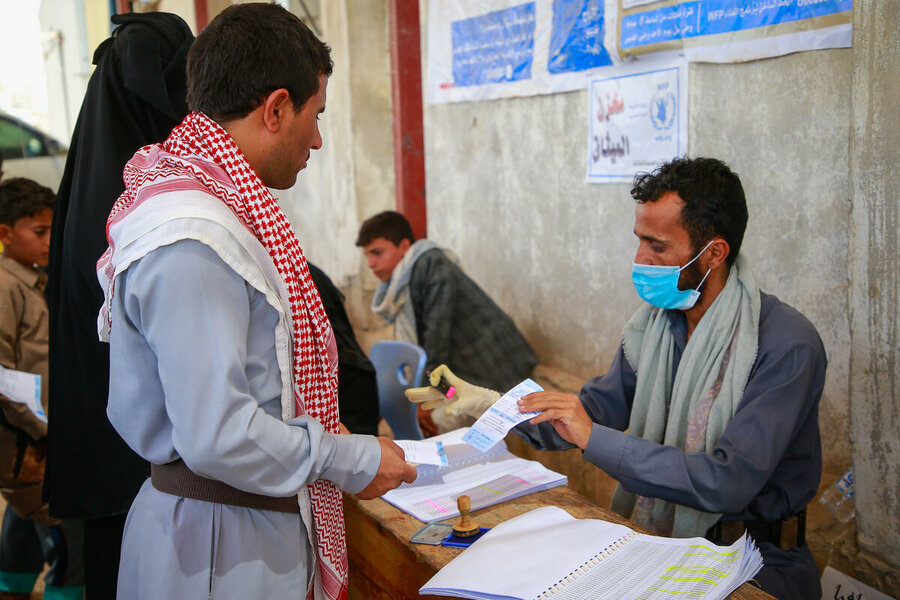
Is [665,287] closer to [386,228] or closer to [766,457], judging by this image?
[766,457]

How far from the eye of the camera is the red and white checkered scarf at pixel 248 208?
4.26ft

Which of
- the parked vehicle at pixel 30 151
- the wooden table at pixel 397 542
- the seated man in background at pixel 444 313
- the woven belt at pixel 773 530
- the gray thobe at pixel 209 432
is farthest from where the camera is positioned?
the parked vehicle at pixel 30 151

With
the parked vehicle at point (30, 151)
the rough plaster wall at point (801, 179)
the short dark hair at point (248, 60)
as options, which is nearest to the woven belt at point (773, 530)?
the rough plaster wall at point (801, 179)

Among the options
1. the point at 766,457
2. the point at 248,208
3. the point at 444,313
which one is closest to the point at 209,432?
the point at 248,208

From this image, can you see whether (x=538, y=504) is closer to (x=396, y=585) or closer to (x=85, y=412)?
(x=396, y=585)

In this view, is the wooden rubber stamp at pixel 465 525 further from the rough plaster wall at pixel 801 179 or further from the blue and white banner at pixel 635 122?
the blue and white banner at pixel 635 122

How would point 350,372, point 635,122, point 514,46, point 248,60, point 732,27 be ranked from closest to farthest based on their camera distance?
point 248,60, point 350,372, point 732,27, point 635,122, point 514,46

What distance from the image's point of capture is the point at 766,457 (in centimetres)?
182

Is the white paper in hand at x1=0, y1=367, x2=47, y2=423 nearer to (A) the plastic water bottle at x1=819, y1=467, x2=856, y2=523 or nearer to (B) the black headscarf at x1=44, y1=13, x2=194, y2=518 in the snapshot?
(B) the black headscarf at x1=44, y1=13, x2=194, y2=518

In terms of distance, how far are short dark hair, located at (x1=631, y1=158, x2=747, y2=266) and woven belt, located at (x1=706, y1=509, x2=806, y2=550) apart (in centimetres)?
69

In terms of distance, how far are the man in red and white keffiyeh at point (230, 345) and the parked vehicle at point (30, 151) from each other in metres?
7.01

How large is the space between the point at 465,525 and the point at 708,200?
104 centimetres

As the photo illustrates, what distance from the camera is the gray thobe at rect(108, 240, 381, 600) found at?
115cm

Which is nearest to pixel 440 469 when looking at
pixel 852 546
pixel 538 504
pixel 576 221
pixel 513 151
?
pixel 538 504
